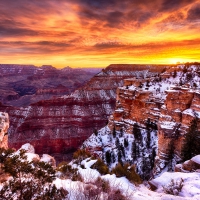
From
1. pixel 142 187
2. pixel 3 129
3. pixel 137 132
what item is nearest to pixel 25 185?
pixel 142 187

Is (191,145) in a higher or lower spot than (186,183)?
lower

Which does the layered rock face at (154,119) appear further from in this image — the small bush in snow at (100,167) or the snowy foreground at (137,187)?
the small bush in snow at (100,167)

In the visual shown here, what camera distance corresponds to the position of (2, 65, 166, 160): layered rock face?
53.1 metres

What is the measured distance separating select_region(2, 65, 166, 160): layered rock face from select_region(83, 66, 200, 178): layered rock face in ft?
67.5

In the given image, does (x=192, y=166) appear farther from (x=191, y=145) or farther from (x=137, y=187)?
(x=191, y=145)

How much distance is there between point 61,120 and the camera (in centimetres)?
6062

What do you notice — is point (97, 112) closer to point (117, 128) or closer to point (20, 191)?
point (117, 128)

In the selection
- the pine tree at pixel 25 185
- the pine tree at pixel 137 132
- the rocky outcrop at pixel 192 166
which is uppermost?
the pine tree at pixel 25 185

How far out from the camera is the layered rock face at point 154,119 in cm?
2100

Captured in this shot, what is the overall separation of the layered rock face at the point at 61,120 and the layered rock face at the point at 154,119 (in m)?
20.6

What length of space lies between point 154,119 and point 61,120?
1440 inches

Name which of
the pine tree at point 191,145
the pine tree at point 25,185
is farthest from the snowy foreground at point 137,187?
the pine tree at point 191,145

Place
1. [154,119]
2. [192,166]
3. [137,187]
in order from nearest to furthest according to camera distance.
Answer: [137,187]
[192,166]
[154,119]

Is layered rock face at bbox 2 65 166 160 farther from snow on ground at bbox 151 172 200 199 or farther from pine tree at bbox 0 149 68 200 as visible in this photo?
pine tree at bbox 0 149 68 200
